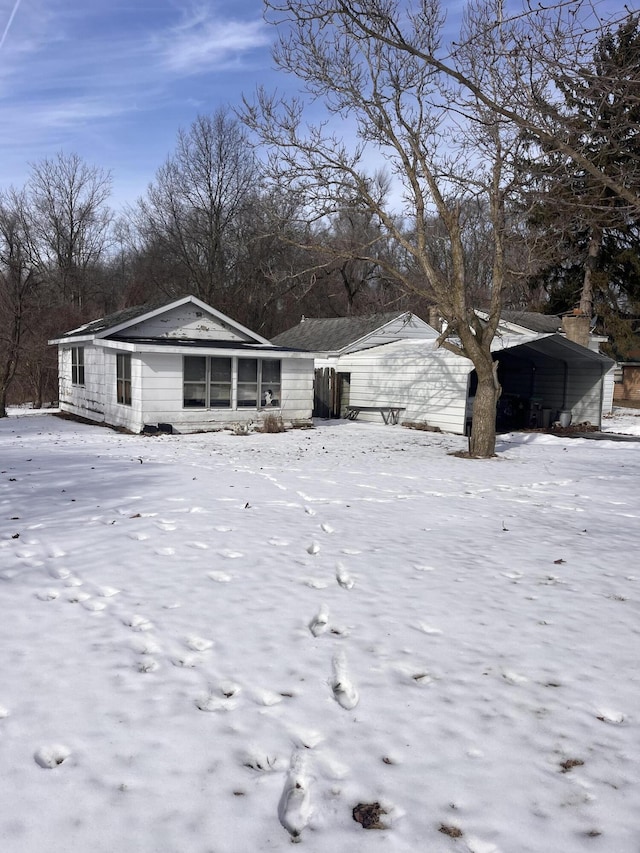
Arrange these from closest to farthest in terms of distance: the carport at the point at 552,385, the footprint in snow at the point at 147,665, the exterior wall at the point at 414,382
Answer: the footprint in snow at the point at 147,665 → the exterior wall at the point at 414,382 → the carport at the point at 552,385

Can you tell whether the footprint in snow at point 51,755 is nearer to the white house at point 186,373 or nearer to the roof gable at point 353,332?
the white house at point 186,373

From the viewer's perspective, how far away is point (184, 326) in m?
19.0

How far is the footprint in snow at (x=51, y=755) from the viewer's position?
2.92 metres

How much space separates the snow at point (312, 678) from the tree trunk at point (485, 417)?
6100 mm

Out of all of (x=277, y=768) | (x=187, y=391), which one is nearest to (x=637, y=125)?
(x=277, y=768)

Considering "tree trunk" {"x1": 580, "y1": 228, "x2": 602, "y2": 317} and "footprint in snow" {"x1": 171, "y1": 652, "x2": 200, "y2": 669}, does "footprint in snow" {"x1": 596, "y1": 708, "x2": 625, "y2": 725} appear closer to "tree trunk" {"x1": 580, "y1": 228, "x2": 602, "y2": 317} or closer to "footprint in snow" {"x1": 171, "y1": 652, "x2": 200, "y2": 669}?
"footprint in snow" {"x1": 171, "y1": 652, "x2": 200, "y2": 669}

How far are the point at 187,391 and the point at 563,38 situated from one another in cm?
1395

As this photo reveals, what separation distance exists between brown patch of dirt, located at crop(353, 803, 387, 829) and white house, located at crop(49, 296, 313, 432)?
14998mm

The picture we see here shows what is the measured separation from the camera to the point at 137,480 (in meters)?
9.73

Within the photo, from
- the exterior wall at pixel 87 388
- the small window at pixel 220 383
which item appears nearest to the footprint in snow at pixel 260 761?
the small window at pixel 220 383

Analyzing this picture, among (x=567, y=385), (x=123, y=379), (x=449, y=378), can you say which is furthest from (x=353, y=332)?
(x=123, y=379)

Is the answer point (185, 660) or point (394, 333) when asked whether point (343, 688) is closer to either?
point (185, 660)

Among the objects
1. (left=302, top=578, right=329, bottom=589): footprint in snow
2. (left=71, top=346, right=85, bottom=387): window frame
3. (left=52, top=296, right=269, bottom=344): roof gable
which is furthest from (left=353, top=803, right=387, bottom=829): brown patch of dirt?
(left=71, top=346, right=85, bottom=387): window frame

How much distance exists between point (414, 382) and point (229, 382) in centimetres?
663
